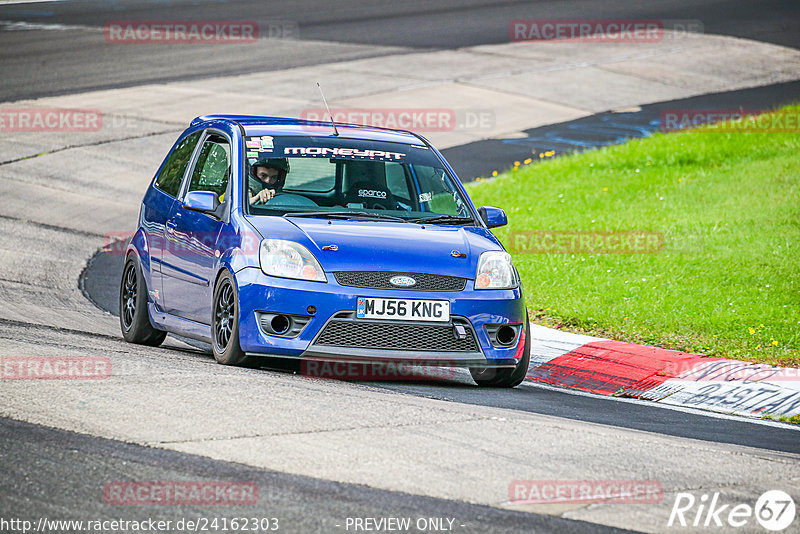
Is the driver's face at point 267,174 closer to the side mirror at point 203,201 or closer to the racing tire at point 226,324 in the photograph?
the side mirror at point 203,201

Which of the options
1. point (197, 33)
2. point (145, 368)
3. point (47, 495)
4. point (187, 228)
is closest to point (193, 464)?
point (47, 495)

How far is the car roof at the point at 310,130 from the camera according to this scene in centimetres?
900

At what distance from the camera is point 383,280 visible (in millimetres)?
7648

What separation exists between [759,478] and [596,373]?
3448 mm

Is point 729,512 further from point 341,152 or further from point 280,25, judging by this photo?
point 280,25

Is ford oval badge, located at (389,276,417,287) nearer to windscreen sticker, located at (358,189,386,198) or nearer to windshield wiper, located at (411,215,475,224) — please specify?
windshield wiper, located at (411,215,475,224)

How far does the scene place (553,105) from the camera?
78.3 feet

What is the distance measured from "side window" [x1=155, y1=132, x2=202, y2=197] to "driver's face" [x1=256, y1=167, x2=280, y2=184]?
1076 mm

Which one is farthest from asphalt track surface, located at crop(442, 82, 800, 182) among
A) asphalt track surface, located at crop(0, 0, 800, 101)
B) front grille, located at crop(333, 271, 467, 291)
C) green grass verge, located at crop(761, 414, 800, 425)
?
front grille, located at crop(333, 271, 467, 291)

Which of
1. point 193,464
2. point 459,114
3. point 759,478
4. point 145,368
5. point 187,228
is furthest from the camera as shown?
point 459,114

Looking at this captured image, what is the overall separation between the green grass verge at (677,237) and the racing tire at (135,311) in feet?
11.7

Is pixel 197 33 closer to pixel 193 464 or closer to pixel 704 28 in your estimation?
pixel 704 28

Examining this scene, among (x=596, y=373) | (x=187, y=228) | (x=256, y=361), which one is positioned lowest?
(x=596, y=373)

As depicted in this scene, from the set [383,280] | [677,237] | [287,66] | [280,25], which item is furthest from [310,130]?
[280,25]
